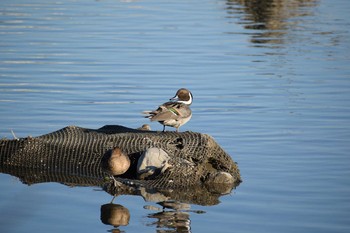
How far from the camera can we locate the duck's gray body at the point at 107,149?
1042 cm

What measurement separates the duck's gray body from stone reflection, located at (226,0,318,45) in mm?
13104

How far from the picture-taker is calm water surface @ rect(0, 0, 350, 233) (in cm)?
930

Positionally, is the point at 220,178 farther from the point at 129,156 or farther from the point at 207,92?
the point at 207,92

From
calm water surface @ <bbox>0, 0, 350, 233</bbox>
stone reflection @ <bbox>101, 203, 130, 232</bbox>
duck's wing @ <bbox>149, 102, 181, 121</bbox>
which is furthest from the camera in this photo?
duck's wing @ <bbox>149, 102, 181, 121</bbox>

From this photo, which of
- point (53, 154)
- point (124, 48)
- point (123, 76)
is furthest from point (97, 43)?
point (53, 154)

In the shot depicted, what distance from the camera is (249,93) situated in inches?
649

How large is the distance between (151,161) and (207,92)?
21.3ft

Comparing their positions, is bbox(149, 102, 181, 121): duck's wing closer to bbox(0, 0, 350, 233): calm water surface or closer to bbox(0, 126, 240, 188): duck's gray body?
bbox(0, 126, 240, 188): duck's gray body

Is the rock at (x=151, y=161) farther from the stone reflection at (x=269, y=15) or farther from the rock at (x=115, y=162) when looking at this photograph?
the stone reflection at (x=269, y=15)

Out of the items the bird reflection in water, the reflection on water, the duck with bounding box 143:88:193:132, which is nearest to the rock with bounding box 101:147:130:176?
the reflection on water

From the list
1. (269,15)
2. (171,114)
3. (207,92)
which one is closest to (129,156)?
(171,114)

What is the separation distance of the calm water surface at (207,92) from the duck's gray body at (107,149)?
1.62ft

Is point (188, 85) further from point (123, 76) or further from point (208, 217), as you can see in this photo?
point (208, 217)

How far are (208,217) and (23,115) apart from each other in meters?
6.03
